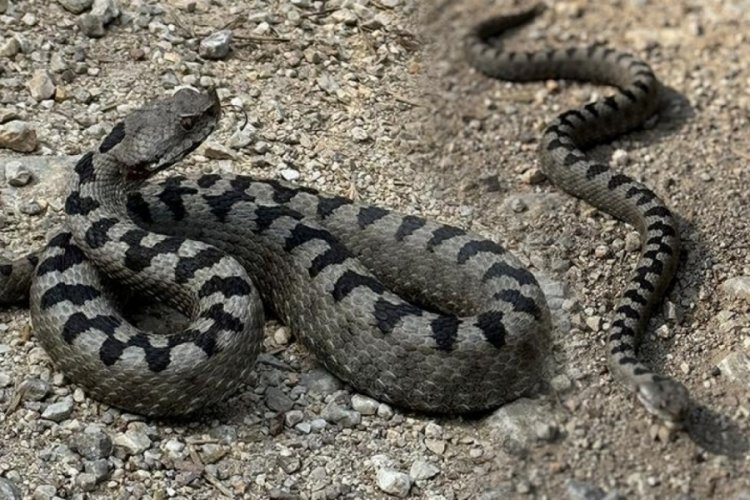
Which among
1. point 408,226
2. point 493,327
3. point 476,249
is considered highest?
point 493,327

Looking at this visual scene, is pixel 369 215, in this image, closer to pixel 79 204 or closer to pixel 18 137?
pixel 79 204

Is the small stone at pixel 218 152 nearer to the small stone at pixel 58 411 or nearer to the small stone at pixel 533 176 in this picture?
the small stone at pixel 533 176

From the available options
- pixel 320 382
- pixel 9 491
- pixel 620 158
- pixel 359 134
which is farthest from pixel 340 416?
pixel 620 158

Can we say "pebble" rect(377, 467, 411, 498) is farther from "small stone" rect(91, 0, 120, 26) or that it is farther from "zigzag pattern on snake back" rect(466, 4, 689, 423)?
"small stone" rect(91, 0, 120, 26)

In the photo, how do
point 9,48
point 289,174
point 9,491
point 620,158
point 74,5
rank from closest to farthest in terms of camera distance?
point 9,491, point 289,174, point 9,48, point 74,5, point 620,158

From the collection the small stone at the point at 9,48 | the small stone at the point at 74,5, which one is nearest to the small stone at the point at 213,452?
the small stone at the point at 9,48

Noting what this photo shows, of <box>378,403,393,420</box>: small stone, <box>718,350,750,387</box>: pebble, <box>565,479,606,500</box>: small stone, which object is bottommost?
<box>378,403,393,420</box>: small stone

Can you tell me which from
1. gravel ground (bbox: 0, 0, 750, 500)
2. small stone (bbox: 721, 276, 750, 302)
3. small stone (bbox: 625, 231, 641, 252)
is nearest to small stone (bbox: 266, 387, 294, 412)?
gravel ground (bbox: 0, 0, 750, 500)
